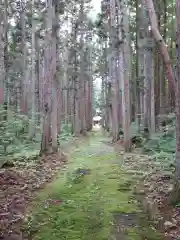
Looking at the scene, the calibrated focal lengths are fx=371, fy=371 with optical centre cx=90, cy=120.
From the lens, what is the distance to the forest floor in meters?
5.70

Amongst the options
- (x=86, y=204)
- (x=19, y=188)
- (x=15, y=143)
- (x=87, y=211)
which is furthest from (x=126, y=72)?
(x=87, y=211)

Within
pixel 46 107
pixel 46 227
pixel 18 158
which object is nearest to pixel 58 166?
pixel 18 158

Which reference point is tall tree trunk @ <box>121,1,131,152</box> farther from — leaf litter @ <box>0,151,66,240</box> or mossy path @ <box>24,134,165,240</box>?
mossy path @ <box>24,134,165,240</box>

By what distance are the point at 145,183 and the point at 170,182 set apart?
786 mm

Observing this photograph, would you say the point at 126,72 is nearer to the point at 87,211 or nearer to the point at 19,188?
the point at 19,188

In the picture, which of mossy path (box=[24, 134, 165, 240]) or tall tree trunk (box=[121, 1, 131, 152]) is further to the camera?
tall tree trunk (box=[121, 1, 131, 152])

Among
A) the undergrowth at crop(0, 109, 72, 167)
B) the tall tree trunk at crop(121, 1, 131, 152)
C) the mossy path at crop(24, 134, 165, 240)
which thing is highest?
the tall tree trunk at crop(121, 1, 131, 152)

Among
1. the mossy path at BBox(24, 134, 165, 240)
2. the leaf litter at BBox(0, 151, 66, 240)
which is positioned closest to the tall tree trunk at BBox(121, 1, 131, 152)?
the leaf litter at BBox(0, 151, 66, 240)

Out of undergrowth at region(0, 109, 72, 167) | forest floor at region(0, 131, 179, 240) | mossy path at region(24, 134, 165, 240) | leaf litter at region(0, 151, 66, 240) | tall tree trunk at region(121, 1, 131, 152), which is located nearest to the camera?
mossy path at region(24, 134, 165, 240)

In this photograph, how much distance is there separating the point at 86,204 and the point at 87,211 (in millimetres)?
520

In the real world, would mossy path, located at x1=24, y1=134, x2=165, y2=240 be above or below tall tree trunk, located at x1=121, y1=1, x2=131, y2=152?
below

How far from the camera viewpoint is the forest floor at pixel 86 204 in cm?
570

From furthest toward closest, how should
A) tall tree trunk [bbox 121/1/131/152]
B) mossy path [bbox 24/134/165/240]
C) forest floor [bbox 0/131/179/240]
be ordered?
tall tree trunk [bbox 121/1/131/152] → forest floor [bbox 0/131/179/240] → mossy path [bbox 24/134/165/240]

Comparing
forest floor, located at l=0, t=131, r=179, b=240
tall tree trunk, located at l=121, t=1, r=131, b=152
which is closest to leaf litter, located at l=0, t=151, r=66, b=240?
forest floor, located at l=0, t=131, r=179, b=240
